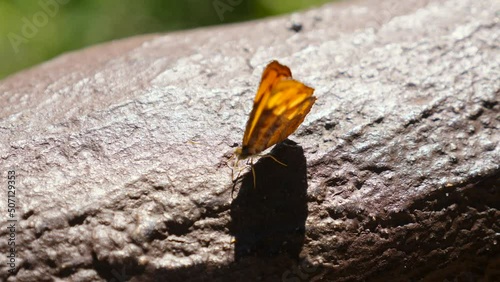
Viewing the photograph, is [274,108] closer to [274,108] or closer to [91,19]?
[274,108]

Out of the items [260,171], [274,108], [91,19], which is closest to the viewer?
[274,108]

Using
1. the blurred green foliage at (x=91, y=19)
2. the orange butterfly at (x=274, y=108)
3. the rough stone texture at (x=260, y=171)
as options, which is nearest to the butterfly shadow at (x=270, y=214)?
the rough stone texture at (x=260, y=171)

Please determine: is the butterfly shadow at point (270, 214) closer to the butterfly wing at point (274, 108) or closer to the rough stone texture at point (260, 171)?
the rough stone texture at point (260, 171)

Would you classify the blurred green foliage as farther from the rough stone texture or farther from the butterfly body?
the butterfly body

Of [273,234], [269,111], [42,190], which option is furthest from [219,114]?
[42,190]

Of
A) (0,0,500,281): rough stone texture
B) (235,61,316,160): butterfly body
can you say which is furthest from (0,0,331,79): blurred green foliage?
(235,61,316,160): butterfly body

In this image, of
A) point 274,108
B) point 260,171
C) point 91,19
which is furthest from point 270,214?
point 91,19
